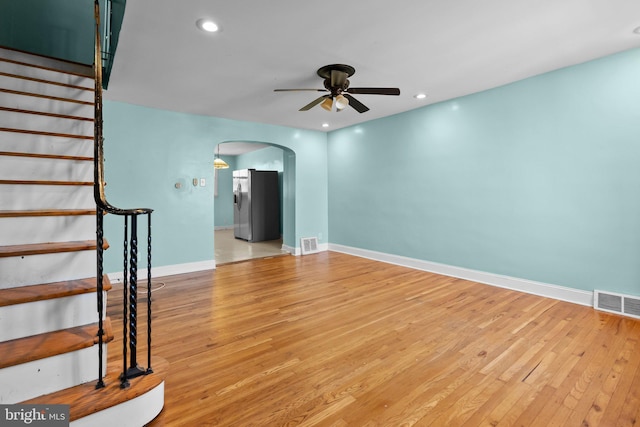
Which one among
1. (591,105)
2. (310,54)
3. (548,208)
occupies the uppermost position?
(310,54)

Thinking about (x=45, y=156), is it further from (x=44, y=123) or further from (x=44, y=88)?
(x=44, y=88)

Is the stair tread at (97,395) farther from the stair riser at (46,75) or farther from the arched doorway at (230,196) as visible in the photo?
the arched doorway at (230,196)

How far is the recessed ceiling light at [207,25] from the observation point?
8.09ft

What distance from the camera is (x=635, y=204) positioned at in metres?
3.11

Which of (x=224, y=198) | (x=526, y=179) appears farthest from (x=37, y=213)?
(x=224, y=198)

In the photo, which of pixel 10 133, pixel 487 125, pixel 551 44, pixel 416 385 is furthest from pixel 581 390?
pixel 10 133

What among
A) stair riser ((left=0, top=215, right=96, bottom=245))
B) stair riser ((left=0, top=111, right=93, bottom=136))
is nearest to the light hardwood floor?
stair riser ((left=0, top=215, right=96, bottom=245))

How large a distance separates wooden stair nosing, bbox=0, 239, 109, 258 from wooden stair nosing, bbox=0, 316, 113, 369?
18.1 inches

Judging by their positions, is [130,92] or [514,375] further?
[130,92]

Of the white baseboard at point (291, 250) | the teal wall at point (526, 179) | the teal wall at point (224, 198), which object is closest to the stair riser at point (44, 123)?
the white baseboard at point (291, 250)

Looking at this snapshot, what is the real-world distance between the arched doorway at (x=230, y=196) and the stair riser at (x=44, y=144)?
3.06 metres

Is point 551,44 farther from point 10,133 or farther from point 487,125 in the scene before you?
point 10,133

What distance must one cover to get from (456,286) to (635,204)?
2086mm

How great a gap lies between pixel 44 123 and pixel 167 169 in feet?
7.57
